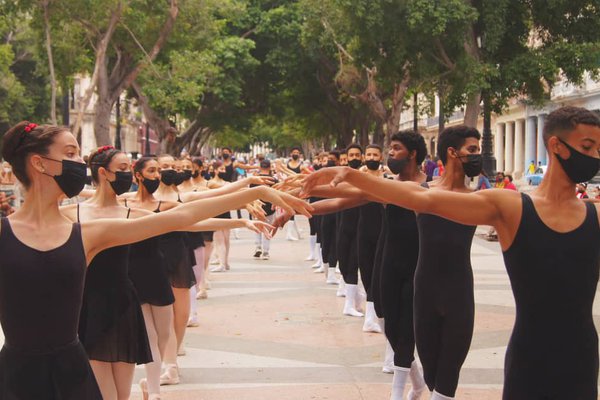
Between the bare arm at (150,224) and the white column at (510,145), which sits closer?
the bare arm at (150,224)

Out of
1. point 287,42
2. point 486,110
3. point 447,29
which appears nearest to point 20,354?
point 447,29

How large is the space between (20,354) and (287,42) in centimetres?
4100

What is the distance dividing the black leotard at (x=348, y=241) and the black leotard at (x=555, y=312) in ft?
25.5

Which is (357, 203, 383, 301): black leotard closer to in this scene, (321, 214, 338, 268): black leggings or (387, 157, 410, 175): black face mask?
(387, 157, 410, 175): black face mask

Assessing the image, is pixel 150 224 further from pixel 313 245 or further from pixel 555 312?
pixel 313 245

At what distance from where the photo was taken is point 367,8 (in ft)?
79.4

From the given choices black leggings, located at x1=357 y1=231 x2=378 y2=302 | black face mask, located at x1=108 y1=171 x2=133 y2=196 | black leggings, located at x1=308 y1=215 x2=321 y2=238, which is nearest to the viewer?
black face mask, located at x1=108 y1=171 x2=133 y2=196

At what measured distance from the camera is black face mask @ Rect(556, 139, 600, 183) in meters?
4.36

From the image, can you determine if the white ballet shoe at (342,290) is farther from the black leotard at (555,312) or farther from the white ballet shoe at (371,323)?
the black leotard at (555,312)

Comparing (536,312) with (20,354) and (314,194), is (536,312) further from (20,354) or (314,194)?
(20,354)

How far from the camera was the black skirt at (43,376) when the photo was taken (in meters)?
A: 4.16

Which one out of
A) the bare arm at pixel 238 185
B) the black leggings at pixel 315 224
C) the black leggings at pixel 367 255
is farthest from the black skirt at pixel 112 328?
the black leggings at pixel 315 224

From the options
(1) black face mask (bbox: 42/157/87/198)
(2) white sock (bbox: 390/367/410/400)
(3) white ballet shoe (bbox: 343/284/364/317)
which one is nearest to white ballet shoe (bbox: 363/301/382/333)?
(3) white ballet shoe (bbox: 343/284/364/317)

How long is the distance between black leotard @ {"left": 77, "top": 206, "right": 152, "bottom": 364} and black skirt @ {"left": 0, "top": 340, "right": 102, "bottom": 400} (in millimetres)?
1733
